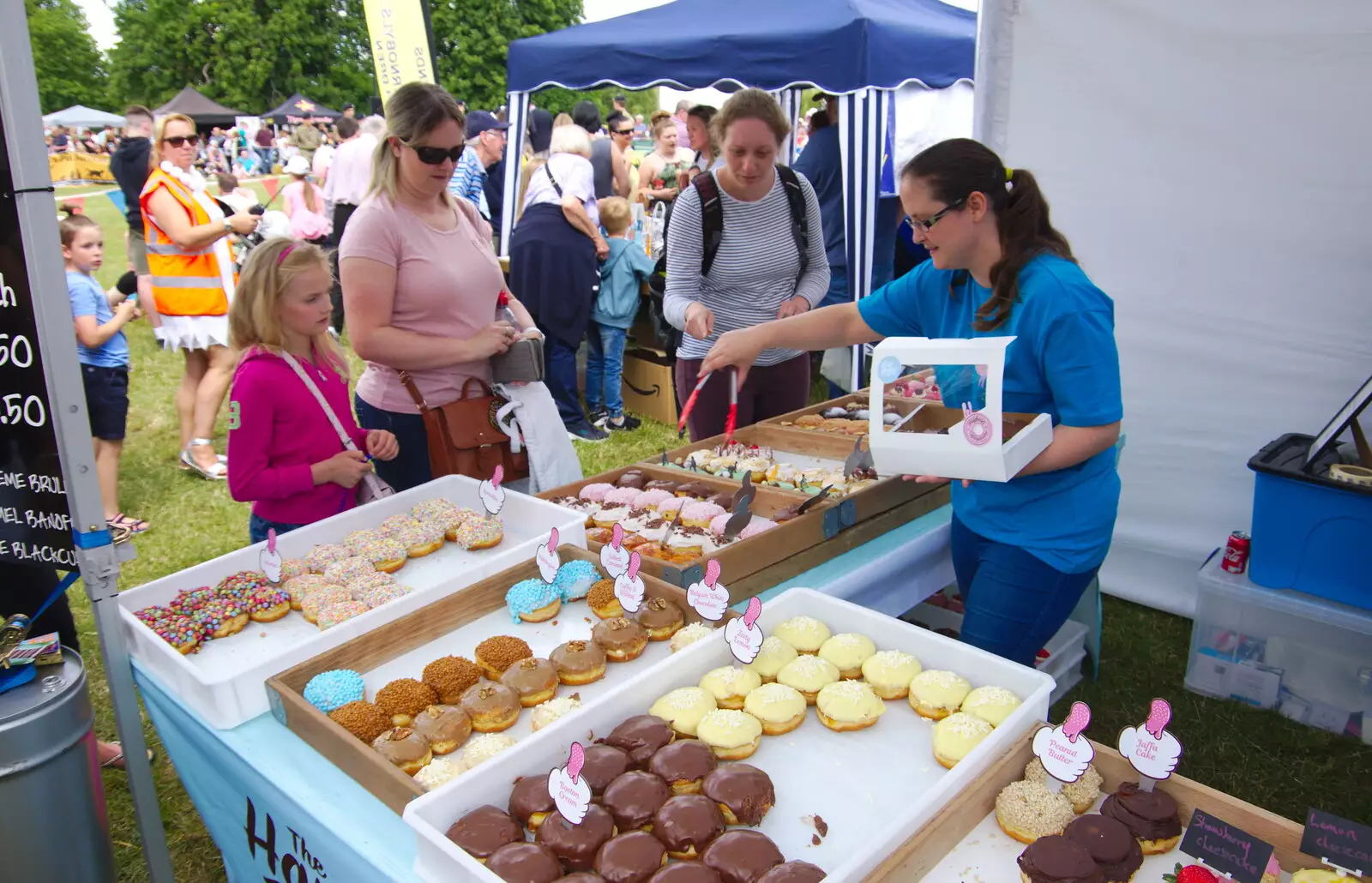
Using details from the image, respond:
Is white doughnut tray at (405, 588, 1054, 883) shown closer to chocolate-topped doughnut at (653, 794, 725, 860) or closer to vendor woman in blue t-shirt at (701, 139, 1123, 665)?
chocolate-topped doughnut at (653, 794, 725, 860)

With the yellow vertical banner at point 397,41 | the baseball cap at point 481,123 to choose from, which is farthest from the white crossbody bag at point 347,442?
the baseball cap at point 481,123

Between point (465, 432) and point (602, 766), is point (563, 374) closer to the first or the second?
point (465, 432)

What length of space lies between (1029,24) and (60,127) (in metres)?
41.7

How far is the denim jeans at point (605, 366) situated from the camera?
6.29 meters

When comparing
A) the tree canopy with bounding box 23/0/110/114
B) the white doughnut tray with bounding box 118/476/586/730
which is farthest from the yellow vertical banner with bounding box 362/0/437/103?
the tree canopy with bounding box 23/0/110/114

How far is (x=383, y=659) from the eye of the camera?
5.74ft

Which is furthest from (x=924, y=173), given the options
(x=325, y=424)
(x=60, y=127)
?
(x=60, y=127)

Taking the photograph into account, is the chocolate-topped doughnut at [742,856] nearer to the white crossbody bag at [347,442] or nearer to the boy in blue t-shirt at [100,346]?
the white crossbody bag at [347,442]

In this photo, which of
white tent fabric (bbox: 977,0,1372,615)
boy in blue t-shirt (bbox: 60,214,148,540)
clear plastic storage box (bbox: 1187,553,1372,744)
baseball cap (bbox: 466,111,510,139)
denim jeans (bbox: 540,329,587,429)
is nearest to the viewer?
clear plastic storage box (bbox: 1187,553,1372,744)

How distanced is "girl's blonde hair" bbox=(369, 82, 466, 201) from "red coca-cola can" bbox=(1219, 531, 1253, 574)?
295 cm

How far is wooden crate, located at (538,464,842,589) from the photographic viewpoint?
1929 mm

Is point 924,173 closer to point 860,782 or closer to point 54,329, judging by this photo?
point 860,782

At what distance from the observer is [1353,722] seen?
2.93m

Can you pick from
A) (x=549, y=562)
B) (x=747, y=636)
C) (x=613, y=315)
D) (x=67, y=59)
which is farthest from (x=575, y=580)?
(x=67, y=59)
